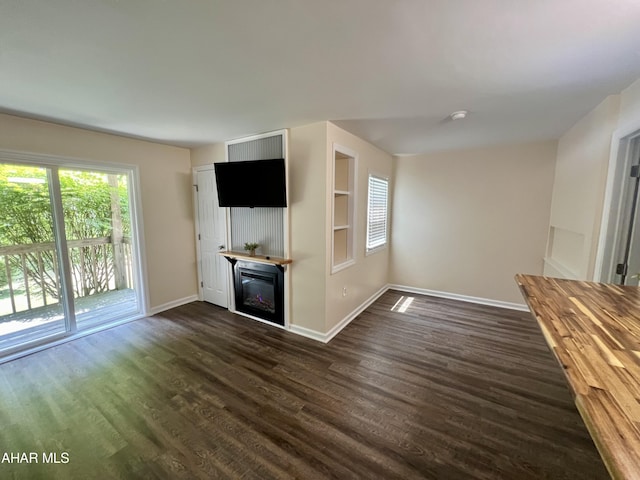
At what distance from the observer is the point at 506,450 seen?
1.62 m

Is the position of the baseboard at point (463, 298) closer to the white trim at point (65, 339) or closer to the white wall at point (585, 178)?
the white wall at point (585, 178)

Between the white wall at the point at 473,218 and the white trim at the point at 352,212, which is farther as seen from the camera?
the white wall at the point at 473,218

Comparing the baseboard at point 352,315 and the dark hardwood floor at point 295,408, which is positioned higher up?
the baseboard at point 352,315

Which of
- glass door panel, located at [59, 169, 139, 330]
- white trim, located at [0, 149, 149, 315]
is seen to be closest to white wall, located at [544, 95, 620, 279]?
white trim, located at [0, 149, 149, 315]

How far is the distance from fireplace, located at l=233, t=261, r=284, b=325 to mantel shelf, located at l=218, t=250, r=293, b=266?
11 centimetres

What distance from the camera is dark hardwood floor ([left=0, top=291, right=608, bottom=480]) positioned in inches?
60.5

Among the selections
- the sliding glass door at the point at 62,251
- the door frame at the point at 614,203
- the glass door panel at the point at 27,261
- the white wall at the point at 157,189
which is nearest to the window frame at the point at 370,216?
the door frame at the point at 614,203

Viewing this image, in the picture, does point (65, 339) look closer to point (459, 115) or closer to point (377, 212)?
point (377, 212)

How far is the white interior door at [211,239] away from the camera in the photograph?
380 centimetres

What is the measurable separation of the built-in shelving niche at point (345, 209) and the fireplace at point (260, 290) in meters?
0.83

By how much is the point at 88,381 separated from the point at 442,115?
414 centimetres

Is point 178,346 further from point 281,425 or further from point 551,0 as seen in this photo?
point 551,0

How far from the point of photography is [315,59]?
1530 mm

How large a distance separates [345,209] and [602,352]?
277 cm
